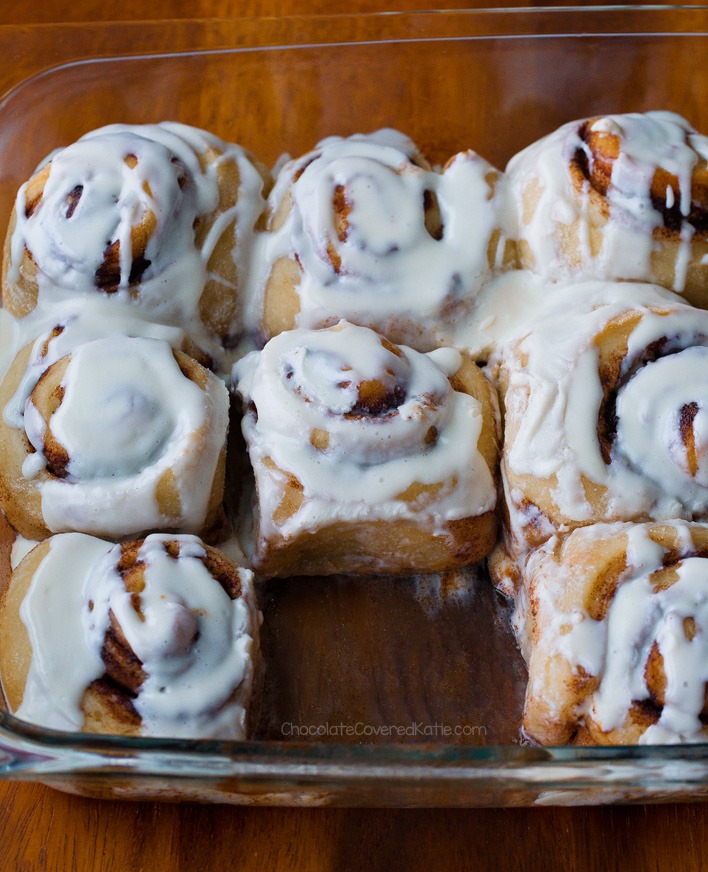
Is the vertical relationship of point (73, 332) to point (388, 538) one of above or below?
above

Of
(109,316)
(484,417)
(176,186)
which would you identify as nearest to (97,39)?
(176,186)

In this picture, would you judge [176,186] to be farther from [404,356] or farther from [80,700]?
[80,700]

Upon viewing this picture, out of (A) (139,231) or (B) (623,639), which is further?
(A) (139,231)

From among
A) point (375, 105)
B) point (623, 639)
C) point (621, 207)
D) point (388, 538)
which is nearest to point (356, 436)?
point (388, 538)

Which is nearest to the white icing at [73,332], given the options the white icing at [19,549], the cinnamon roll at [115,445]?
the cinnamon roll at [115,445]

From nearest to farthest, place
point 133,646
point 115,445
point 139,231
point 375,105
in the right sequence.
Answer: point 133,646
point 115,445
point 139,231
point 375,105

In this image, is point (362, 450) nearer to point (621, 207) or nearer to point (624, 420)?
point (624, 420)

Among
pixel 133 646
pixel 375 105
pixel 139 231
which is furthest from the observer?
pixel 375 105

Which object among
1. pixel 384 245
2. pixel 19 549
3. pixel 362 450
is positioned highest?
pixel 384 245
